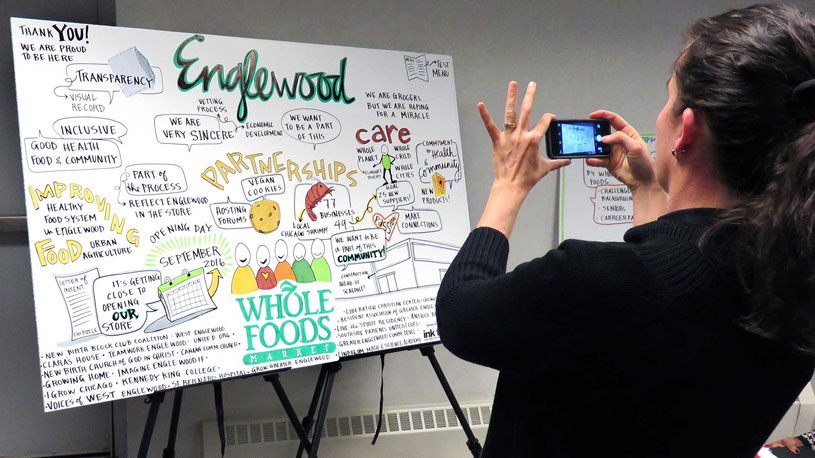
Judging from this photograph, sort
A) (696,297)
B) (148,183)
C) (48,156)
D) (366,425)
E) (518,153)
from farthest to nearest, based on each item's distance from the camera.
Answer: (366,425)
(148,183)
(48,156)
(518,153)
(696,297)

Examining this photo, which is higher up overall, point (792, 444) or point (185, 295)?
point (185, 295)

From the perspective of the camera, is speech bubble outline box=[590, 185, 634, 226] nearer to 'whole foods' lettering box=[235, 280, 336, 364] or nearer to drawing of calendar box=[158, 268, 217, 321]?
'whole foods' lettering box=[235, 280, 336, 364]

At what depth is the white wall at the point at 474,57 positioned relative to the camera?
9.16 ft

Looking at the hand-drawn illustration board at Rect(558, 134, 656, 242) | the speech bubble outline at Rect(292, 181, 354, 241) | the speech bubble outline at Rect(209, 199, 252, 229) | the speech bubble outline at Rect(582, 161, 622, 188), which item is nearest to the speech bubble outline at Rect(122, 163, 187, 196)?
the speech bubble outline at Rect(209, 199, 252, 229)

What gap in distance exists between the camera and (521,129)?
1.01m

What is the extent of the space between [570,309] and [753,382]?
0.24 m

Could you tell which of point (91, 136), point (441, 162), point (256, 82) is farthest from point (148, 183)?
point (441, 162)

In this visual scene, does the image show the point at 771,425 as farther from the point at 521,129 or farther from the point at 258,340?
the point at 258,340

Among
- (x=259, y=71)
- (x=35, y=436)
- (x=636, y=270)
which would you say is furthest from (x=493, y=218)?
(x=35, y=436)

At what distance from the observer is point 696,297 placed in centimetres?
74

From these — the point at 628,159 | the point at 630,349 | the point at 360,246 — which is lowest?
the point at 630,349

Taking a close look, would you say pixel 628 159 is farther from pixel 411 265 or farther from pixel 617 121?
pixel 411 265

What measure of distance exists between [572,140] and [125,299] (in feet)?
4.47

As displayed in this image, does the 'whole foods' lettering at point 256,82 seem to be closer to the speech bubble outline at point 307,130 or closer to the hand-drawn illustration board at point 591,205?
the speech bubble outline at point 307,130
